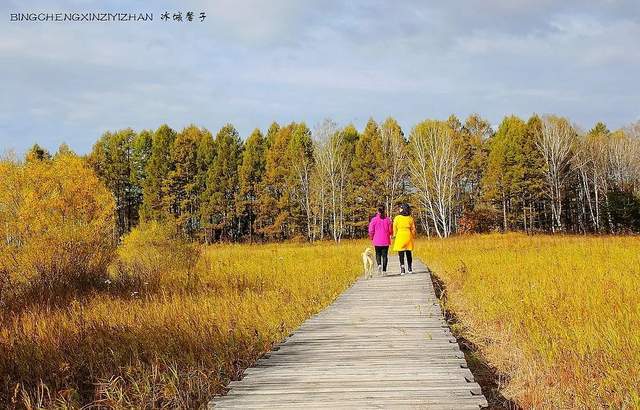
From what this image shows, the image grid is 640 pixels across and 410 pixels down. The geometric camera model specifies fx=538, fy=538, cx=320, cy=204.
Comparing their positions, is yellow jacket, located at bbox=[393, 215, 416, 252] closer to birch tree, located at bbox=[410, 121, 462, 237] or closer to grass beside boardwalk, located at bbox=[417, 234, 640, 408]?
grass beside boardwalk, located at bbox=[417, 234, 640, 408]

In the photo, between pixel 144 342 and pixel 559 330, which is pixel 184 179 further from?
pixel 559 330

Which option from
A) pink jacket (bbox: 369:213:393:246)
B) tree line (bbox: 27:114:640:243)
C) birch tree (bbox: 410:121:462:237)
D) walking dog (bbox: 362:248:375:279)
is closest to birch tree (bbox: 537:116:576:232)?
tree line (bbox: 27:114:640:243)

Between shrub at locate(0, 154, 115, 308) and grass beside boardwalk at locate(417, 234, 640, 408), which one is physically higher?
shrub at locate(0, 154, 115, 308)

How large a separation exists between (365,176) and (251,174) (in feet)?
33.0

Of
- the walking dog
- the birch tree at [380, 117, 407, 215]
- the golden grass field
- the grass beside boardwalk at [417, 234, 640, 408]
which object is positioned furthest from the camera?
the birch tree at [380, 117, 407, 215]

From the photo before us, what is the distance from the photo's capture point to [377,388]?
406 cm

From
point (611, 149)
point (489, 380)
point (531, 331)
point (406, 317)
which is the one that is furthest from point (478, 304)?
point (611, 149)

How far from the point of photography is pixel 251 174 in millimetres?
47562

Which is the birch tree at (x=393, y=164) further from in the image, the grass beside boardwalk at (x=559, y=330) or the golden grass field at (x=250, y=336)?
the grass beside boardwalk at (x=559, y=330)

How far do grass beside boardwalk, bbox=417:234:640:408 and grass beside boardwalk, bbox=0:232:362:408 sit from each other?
100 inches

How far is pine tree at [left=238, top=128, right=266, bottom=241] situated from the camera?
47062 mm

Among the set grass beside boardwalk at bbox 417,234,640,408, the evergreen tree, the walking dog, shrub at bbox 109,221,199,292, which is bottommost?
grass beside boardwalk at bbox 417,234,640,408

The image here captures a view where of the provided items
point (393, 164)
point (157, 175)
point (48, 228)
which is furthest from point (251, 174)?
point (48, 228)

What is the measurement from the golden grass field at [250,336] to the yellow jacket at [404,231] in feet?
5.19
